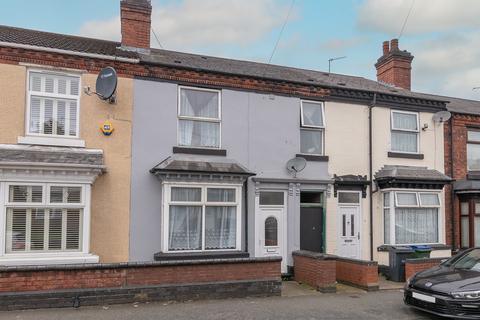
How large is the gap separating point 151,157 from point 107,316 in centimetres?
461

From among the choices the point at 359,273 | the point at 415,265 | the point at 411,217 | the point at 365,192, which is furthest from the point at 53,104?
the point at 411,217

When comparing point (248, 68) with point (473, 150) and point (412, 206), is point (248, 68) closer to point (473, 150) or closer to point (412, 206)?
point (412, 206)

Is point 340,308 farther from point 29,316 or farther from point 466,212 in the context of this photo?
point 466,212

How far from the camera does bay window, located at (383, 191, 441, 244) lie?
44.9ft

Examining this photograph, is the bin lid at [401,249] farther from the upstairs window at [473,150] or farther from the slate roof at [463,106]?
the slate roof at [463,106]

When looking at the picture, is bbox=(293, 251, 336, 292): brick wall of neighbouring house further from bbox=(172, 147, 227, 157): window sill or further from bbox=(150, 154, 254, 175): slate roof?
bbox=(172, 147, 227, 157): window sill

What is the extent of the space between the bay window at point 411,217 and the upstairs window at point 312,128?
2650 mm

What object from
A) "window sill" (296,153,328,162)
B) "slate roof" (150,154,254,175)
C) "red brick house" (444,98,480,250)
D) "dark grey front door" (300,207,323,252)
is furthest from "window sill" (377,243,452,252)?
"slate roof" (150,154,254,175)

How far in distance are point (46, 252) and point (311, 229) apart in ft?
23.0

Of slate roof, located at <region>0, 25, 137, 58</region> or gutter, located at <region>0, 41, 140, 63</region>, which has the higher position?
slate roof, located at <region>0, 25, 137, 58</region>

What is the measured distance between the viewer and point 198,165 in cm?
1164

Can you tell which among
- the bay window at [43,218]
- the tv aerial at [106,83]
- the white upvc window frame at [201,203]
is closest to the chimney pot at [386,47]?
the white upvc window frame at [201,203]

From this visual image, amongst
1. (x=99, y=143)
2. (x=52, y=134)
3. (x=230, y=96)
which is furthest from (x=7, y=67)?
(x=230, y=96)

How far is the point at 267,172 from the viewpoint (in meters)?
12.7
